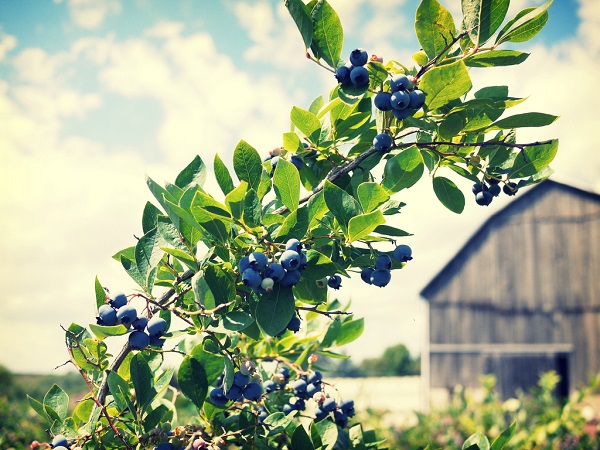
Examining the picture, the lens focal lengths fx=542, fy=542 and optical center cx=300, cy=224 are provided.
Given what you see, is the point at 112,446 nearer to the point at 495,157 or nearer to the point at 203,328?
the point at 203,328

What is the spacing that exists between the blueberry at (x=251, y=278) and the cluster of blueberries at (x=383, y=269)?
319 mm

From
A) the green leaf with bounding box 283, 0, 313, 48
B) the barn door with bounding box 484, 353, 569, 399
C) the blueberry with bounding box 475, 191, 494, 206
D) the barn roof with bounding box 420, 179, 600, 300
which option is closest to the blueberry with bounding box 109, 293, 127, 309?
the green leaf with bounding box 283, 0, 313, 48

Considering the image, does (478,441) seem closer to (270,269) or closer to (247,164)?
(270,269)

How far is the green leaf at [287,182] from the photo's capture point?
126cm

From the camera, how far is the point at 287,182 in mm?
1267

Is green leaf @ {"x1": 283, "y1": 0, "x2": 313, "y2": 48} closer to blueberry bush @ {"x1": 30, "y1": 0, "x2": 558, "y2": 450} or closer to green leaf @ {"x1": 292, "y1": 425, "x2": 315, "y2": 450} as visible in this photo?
blueberry bush @ {"x1": 30, "y1": 0, "x2": 558, "y2": 450}

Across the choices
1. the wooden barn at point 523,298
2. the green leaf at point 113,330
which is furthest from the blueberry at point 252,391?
the wooden barn at point 523,298

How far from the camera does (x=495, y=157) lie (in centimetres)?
152

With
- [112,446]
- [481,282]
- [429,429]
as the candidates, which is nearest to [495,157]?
[112,446]

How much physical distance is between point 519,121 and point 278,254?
2.22 feet

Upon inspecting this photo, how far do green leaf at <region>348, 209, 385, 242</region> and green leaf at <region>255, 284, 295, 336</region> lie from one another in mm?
195

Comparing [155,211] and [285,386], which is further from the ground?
[155,211]

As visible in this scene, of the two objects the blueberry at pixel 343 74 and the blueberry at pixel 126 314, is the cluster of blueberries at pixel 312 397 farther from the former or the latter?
the blueberry at pixel 343 74

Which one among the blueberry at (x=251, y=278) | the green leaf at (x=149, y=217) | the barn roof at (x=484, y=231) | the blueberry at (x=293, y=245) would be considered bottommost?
the blueberry at (x=251, y=278)
